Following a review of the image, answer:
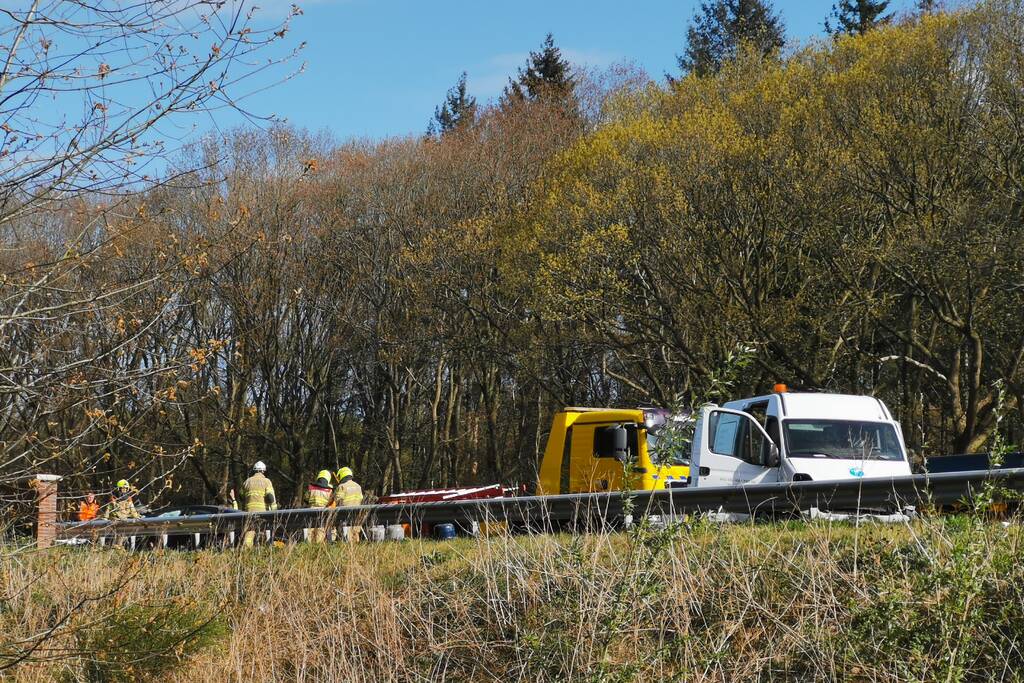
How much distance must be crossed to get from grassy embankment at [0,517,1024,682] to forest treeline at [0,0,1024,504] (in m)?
3.30

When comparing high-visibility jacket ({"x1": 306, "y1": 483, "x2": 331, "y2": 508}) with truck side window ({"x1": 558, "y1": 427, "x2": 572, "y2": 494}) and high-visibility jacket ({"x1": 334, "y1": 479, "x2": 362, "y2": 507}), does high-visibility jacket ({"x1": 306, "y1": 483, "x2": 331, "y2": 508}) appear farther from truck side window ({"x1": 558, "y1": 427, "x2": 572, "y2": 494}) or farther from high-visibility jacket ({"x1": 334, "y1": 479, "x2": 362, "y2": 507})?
truck side window ({"x1": 558, "y1": 427, "x2": 572, "y2": 494})

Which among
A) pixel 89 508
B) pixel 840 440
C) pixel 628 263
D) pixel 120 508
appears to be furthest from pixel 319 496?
pixel 628 263

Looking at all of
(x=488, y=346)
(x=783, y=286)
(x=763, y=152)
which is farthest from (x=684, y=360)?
(x=488, y=346)

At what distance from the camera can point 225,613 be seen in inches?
448

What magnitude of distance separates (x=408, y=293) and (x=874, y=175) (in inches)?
605

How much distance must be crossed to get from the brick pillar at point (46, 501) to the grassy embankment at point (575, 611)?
2.09ft

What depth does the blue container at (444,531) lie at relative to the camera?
13.7 metres

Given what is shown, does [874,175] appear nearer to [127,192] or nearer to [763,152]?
[763,152]

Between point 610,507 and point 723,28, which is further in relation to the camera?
point 723,28

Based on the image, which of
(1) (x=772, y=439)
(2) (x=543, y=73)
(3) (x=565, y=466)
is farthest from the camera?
(2) (x=543, y=73)

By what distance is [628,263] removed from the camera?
27.7 metres

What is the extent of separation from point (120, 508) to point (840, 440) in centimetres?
998

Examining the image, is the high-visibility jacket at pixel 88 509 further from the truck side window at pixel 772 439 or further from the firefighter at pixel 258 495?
the firefighter at pixel 258 495

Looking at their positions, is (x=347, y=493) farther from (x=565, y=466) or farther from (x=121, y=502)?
(x=121, y=502)
